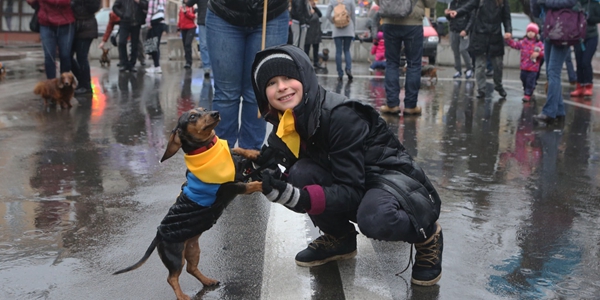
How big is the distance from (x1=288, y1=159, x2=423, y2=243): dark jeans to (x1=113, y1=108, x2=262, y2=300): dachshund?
378 mm

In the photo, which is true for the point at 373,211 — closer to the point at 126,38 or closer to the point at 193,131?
the point at 193,131

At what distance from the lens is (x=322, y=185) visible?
3484 millimetres

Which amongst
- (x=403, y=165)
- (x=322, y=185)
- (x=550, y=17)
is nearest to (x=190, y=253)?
(x=322, y=185)

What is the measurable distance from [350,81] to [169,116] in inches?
242

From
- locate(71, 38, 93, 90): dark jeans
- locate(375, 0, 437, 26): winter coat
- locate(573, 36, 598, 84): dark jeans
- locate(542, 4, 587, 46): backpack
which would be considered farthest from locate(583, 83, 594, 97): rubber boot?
locate(71, 38, 93, 90): dark jeans

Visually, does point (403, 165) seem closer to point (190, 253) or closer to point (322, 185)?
point (322, 185)

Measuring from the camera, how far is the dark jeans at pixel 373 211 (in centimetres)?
326

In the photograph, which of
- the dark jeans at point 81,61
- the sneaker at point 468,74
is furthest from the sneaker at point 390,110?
the sneaker at point 468,74

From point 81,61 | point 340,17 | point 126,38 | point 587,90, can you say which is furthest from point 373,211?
point 126,38

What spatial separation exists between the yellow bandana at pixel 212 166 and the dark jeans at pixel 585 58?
8.88m

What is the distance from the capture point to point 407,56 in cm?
916

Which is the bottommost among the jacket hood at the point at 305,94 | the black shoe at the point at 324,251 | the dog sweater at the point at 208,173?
the black shoe at the point at 324,251

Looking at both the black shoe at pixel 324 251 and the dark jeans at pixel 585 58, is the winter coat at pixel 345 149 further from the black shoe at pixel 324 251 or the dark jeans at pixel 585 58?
the dark jeans at pixel 585 58

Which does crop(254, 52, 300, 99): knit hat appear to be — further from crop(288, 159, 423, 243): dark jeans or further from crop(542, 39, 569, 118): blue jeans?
crop(542, 39, 569, 118): blue jeans
